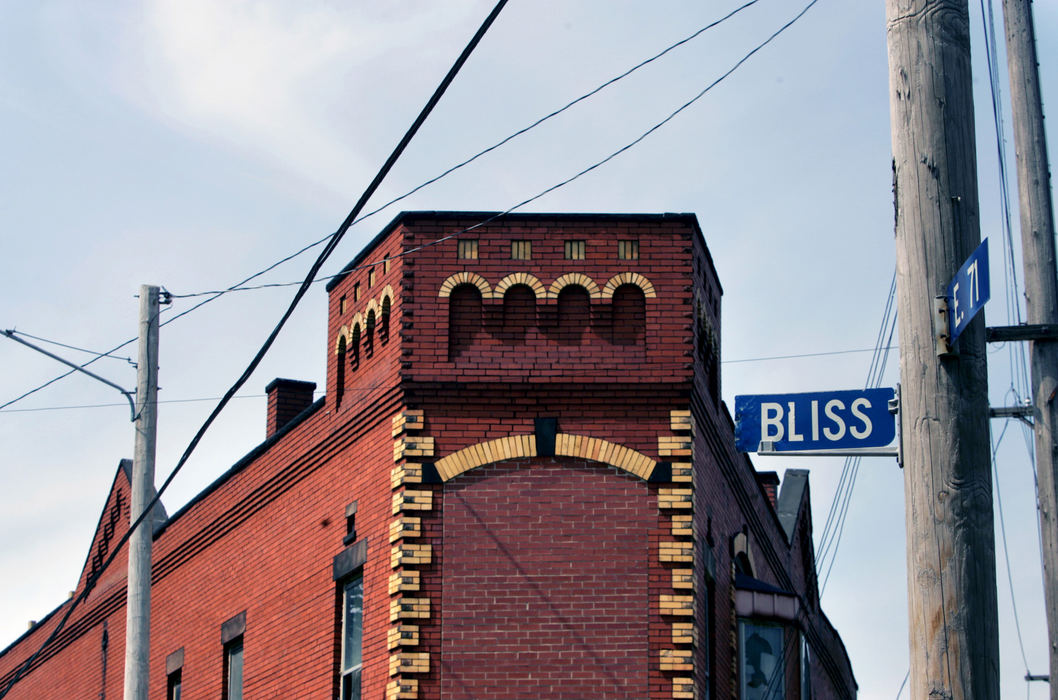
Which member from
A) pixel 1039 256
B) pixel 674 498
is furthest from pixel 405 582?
pixel 1039 256

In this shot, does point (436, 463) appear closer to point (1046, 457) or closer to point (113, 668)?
point (1046, 457)

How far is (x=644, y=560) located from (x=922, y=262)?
8390 mm

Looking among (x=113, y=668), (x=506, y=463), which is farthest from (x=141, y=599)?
(x=113, y=668)

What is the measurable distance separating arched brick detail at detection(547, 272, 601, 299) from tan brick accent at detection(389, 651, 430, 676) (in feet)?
13.7

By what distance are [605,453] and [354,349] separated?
12.2 ft

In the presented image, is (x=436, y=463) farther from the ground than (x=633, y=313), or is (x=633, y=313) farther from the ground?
(x=633, y=313)

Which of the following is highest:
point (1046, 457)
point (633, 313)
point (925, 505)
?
point (633, 313)

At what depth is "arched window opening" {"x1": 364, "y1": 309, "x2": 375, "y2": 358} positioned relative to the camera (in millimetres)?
17984

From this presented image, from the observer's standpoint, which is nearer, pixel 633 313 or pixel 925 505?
pixel 925 505

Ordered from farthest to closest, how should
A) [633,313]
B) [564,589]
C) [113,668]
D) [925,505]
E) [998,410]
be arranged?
[113,668]
[633,313]
[564,589]
[998,410]
[925,505]

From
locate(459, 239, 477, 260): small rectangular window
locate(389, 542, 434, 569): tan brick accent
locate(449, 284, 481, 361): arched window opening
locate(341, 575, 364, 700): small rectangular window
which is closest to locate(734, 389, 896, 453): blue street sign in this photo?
locate(389, 542, 434, 569): tan brick accent

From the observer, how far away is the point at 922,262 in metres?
8.23

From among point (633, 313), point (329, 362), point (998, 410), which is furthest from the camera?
point (329, 362)

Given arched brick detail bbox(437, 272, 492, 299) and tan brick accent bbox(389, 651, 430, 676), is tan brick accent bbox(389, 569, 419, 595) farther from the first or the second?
arched brick detail bbox(437, 272, 492, 299)
